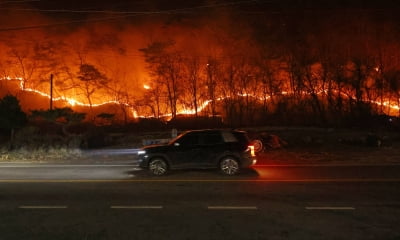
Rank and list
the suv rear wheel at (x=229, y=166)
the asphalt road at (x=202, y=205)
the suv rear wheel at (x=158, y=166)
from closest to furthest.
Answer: the asphalt road at (x=202, y=205) < the suv rear wheel at (x=229, y=166) < the suv rear wheel at (x=158, y=166)

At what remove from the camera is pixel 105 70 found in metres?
39.4

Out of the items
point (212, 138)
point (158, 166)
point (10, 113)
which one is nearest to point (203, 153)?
point (212, 138)

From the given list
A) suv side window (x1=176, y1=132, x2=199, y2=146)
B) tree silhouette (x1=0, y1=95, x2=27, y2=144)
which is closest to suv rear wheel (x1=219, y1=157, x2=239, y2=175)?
suv side window (x1=176, y1=132, x2=199, y2=146)

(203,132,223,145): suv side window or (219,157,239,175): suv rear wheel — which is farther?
(203,132,223,145): suv side window

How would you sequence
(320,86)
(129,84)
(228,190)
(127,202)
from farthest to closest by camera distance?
(129,84)
(320,86)
(228,190)
(127,202)

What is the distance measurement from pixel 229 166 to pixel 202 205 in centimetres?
500

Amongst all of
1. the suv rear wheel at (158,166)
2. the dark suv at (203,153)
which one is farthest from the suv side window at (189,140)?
the suv rear wheel at (158,166)

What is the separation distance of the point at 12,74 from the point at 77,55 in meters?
6.30

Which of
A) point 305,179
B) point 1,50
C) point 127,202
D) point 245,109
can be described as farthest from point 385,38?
point 1,50

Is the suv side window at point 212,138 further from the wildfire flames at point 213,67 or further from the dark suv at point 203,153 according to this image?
the wildfire flames at point 213,67

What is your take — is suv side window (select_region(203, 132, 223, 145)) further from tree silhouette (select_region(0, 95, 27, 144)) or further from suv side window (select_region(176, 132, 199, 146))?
tree silhouette (select_region(0, 95, 27, 144))

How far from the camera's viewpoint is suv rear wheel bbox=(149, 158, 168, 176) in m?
14.8

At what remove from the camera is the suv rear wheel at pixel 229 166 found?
14547 millimetres

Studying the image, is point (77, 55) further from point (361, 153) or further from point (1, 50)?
point (361, 153)
